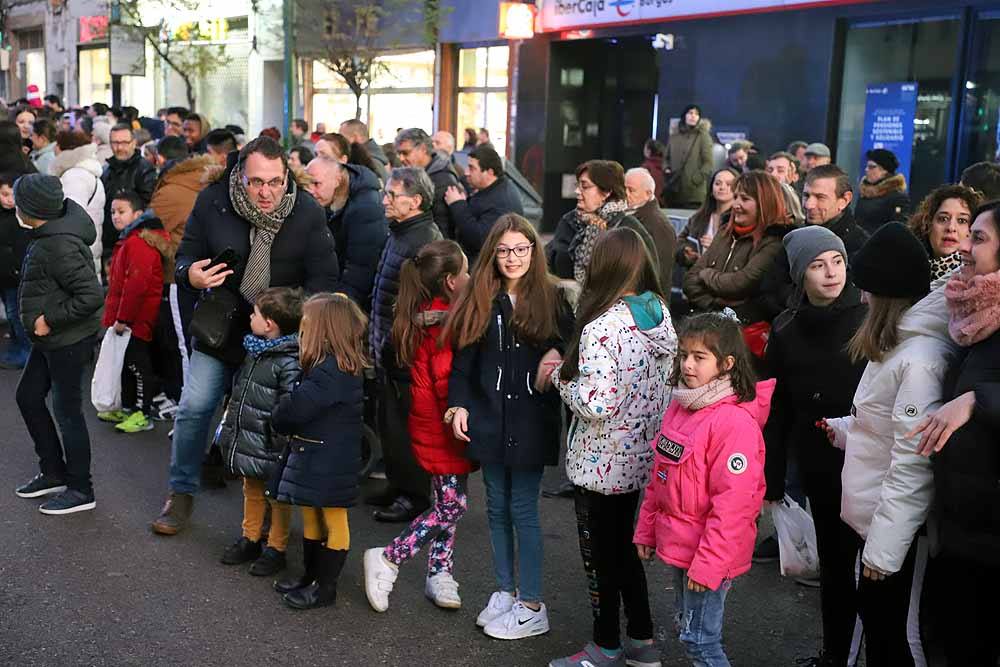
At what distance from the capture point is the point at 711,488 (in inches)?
155

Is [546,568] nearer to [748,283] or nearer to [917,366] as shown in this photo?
[748,283]

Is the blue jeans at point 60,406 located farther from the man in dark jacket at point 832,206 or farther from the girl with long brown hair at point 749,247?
the man in dark jacket at point 832,206

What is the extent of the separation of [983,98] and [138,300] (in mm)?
10579

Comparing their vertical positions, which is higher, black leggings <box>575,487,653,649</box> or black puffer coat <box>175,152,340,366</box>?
black puffer coat <box>175,152,340,366</box>

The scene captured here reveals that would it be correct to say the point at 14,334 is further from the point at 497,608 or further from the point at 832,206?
the point at 832,206

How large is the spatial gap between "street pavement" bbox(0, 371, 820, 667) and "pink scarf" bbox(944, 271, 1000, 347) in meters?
1.92

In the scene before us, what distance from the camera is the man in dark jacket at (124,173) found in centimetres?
1136

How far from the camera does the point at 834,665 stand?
172 inches

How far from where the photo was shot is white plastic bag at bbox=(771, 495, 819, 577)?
15.5ft

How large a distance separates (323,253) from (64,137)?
6691 mm

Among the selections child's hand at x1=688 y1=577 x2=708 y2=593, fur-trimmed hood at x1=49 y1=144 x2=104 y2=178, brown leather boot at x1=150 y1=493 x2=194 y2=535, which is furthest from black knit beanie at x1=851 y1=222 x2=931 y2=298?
fur-trimmed hood at x1=49 y1=144 x2=104 y2=178

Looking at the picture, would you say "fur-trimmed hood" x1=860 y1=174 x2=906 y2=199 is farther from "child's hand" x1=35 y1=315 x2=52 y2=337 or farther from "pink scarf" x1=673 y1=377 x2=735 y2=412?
"child's hand" x1=35 y1=315 x2=52 y2=337

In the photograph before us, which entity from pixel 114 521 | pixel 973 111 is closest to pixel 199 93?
pixel 973 111

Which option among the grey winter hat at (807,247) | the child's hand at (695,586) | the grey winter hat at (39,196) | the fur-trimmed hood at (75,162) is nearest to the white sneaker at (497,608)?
the child's hand at (695,586)
